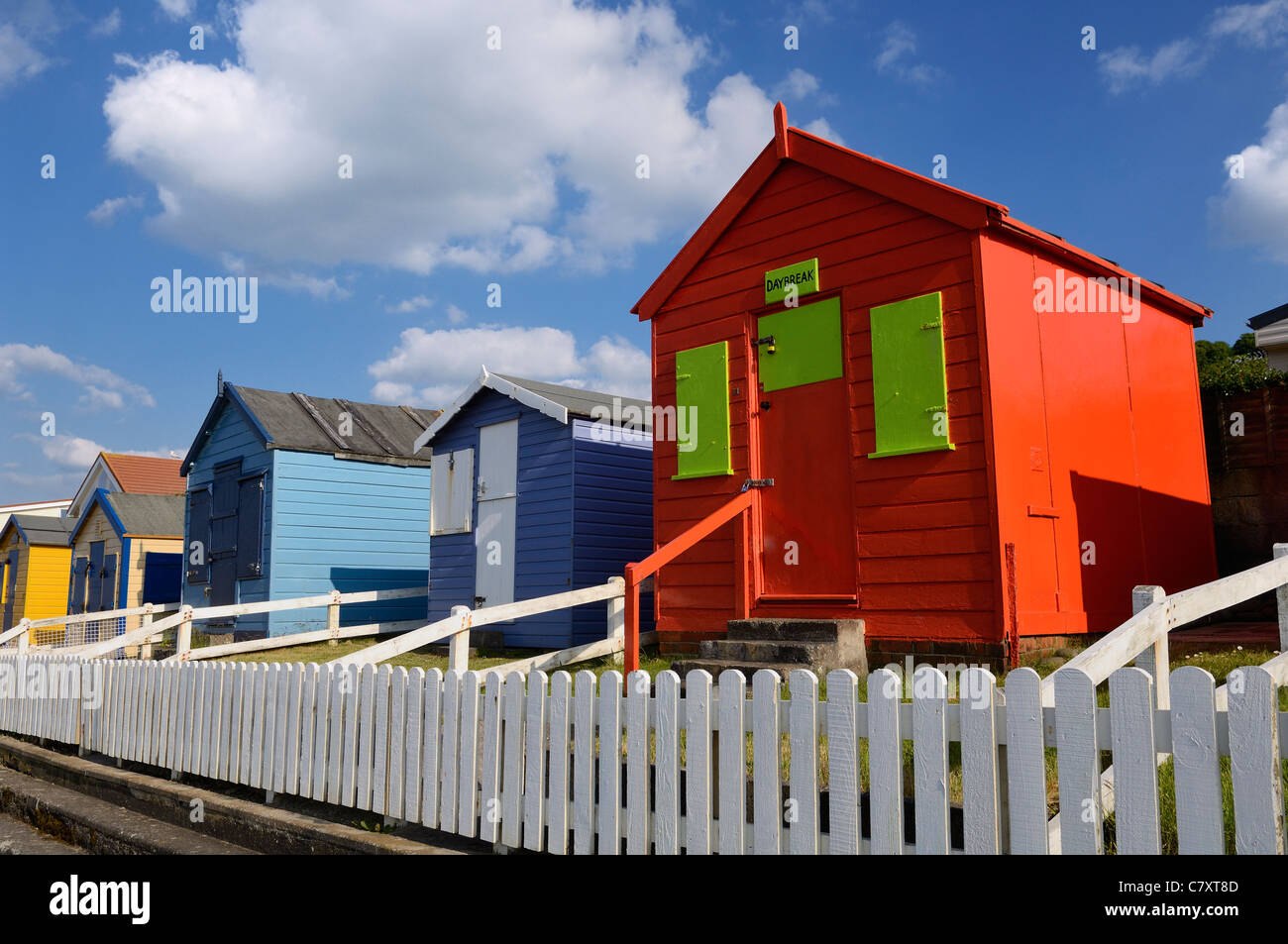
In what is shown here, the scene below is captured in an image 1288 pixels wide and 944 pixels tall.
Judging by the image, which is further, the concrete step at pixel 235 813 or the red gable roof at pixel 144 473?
the red gable roof at pixel 144 473

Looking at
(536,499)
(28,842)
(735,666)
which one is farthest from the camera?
(536,499)

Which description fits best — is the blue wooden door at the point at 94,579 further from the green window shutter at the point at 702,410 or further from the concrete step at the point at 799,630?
the concrete step at the point at 799,630

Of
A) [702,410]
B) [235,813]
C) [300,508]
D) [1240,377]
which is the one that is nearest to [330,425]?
[300,508]

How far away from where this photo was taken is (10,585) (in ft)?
94.8

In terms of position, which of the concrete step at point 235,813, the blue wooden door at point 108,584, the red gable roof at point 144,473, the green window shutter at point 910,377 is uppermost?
the red gable roof at point 144,473

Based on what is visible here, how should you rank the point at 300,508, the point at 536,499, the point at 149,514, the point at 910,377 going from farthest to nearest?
the point at 149,514, the point at 300,508, the point at 536,499, the point at 910,377

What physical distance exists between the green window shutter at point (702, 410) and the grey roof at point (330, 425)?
9.90m

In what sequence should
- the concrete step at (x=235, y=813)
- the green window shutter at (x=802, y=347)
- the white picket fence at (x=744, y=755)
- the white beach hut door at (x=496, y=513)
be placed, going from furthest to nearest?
the white beach hut door at (x=496, y=513) → the green window shutter at (x=802, y=347) → the concrete step at (x=235, y=813) → the white picket fence at (x=744, y=755)

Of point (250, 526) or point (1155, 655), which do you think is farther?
point (250, 526)

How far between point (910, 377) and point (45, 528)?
28442 millimetres

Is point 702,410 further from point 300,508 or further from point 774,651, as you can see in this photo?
point 300,508

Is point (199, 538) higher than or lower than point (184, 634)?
higher

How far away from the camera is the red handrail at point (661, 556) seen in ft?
25.3

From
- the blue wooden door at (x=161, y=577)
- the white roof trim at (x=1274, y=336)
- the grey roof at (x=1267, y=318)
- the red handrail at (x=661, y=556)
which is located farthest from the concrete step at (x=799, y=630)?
the blue wooden door at (x=161, y=577)
